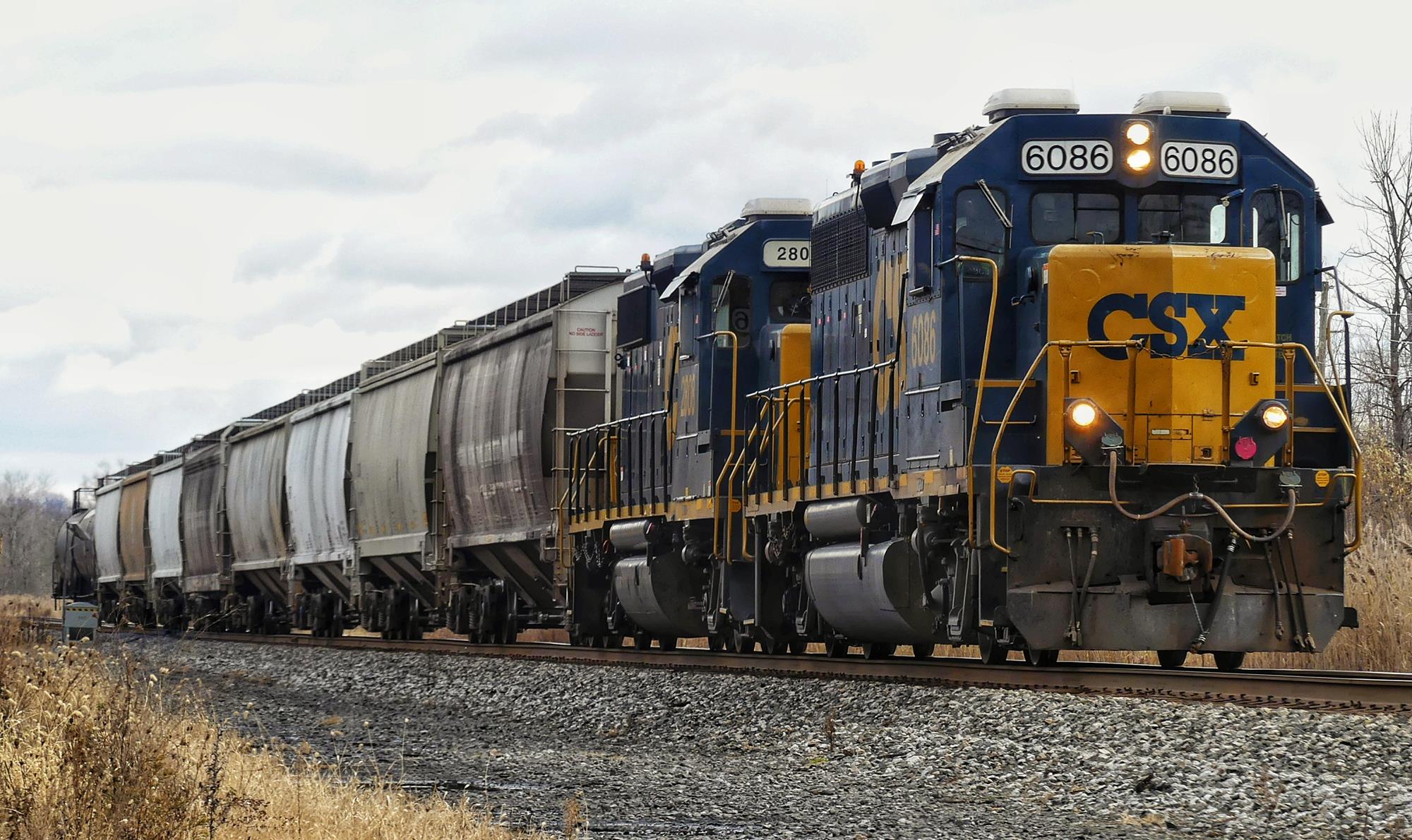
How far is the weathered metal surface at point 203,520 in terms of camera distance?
3734 centimetres

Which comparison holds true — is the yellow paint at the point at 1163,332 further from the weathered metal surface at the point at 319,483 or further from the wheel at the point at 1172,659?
the weathered metal surface at the point at 319,483

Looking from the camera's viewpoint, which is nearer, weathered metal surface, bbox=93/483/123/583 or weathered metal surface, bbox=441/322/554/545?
weathered metal surface, bbox=441/322/554/545

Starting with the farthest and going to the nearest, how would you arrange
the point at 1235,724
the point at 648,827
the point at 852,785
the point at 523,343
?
the point at 523,343
the point at 852,785
the point at 1235,724
the point at 648,827

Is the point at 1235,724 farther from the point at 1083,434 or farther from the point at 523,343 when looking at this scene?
the point at 523,343

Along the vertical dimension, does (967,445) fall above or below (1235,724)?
above

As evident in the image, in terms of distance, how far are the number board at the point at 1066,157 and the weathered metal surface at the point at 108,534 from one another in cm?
3805

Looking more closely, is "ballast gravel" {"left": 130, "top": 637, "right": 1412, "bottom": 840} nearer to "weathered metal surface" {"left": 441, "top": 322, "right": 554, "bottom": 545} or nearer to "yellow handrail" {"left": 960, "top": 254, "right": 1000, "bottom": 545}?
"yellow handrail" {"left": 960, "top": 254, "right": 1000, "bottom": 545}

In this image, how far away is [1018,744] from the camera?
999cm

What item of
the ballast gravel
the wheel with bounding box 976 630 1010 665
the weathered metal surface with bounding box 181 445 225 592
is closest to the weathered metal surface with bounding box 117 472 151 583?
the weathered metal surface with bounding box 181 445 225 592

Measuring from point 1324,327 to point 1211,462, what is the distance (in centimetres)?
148

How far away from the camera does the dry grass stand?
7.08 meters

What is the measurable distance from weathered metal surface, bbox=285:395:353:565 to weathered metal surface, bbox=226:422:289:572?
50 cm

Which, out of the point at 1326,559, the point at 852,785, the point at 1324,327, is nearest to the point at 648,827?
the point at 852,785

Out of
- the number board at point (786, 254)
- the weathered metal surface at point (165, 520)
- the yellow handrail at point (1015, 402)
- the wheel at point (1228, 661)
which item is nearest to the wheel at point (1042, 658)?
the wheel at point (1228, 661)
